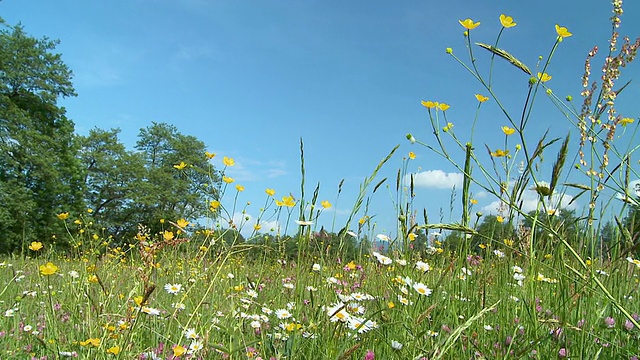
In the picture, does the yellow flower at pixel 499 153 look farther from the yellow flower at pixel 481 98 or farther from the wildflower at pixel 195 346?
the wildflower at pixel 195 346

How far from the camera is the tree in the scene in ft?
64.4

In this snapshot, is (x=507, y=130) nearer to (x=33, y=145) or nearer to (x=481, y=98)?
(x=481, y=98)

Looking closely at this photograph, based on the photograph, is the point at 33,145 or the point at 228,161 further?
the point at 33,145

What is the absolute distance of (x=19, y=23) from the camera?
22.4m

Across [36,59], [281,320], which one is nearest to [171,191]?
[36,59]

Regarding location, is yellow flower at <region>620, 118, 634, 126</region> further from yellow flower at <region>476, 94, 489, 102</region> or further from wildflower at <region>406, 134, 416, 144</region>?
wildflower at <region>406, 134, 416, 144</region>

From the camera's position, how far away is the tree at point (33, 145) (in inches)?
773

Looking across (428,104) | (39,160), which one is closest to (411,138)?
(428,104)

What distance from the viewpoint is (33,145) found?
20.2m

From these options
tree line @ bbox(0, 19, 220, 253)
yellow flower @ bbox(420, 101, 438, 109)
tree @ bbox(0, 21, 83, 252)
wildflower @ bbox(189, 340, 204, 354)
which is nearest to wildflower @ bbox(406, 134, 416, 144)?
yellow flower @ bbox(420, 101, 438, 109)

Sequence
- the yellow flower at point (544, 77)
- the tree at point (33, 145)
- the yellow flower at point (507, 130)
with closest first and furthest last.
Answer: the yellow flower at point (544, 77), the yellow flower at point (507, 130), the tree at point (33, 145)

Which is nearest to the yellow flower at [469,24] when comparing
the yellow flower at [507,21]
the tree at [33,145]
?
the yellow flower at [507,21]

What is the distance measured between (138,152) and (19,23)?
10.2 metres

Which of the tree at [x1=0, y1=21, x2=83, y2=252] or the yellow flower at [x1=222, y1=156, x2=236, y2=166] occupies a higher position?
the tree at [x1=0, y1=21, x2=83, y2=252]
